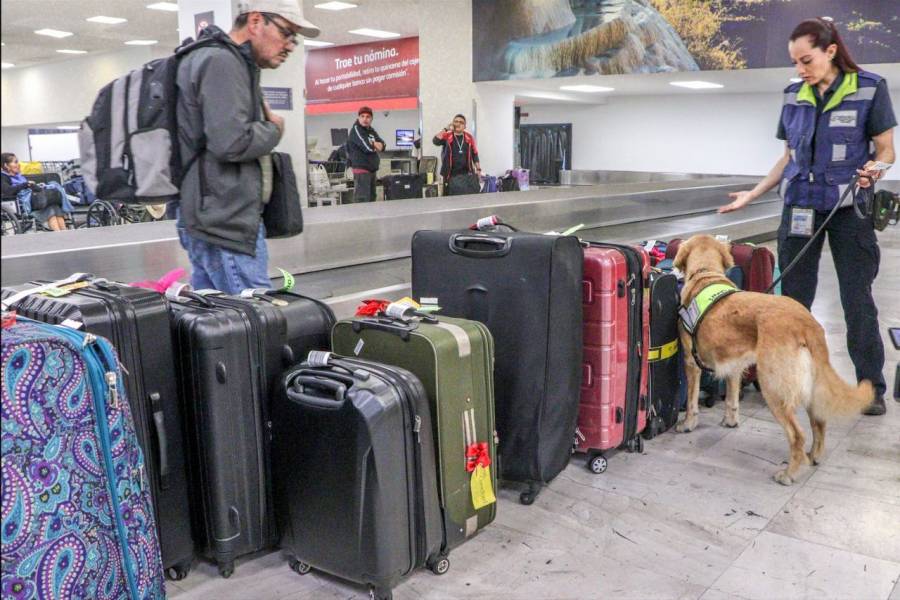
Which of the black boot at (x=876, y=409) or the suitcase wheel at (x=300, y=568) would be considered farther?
the black boot at (x=876, y=409)

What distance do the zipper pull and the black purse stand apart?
2.99ft

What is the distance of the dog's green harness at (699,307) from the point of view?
9.39 feet

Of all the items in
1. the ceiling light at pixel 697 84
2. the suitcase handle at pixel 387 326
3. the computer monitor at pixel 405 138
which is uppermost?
the ceiling light at pixel 697 84

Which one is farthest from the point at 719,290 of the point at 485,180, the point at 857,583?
the point at 485,180

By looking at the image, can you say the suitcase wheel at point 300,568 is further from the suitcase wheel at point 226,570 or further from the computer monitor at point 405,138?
the computer monitor at point 405,138

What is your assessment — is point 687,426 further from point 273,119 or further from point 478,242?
point 273,119

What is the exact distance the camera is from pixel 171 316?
1922 mm

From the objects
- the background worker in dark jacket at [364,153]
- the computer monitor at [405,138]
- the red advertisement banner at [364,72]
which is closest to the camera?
the background worker in dark jacket at [364,153]

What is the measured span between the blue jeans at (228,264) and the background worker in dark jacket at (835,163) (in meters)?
2.02

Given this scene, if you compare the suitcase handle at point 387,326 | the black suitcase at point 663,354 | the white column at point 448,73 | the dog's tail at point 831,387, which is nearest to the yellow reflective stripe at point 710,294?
the black suitcase at point 663,354

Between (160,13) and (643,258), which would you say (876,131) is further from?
(160,13)

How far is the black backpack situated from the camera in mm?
2070

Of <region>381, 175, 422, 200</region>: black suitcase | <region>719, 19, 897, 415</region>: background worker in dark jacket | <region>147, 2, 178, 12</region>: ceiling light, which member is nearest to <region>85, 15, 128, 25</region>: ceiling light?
<region>147, 2, 178, 12</region>: ceiling light

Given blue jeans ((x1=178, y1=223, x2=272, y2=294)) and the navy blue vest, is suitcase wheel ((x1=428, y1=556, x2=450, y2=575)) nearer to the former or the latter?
blue jeans ((x1=178, y1=223, x2=272, y2=294))
